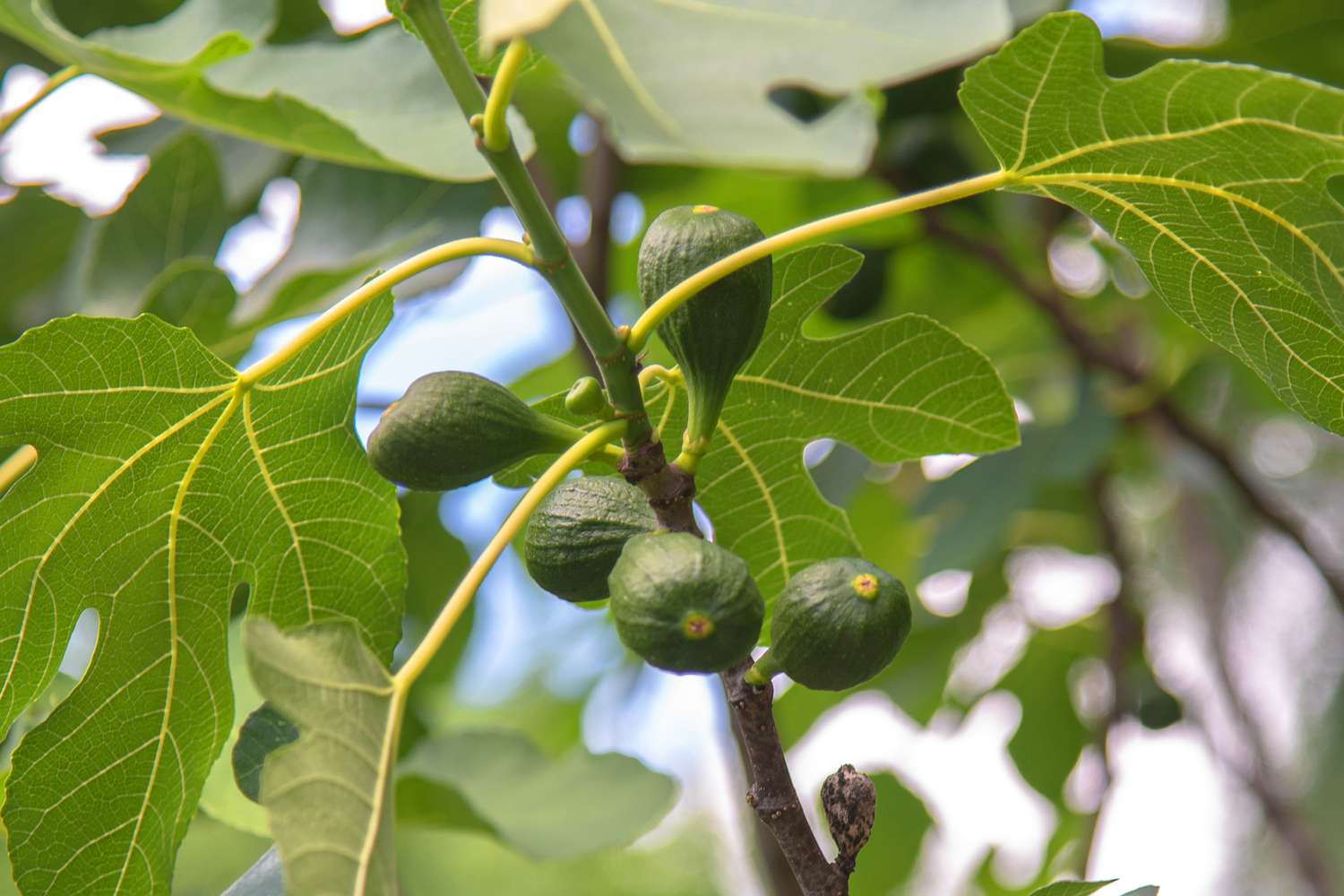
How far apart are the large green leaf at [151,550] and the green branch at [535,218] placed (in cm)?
27

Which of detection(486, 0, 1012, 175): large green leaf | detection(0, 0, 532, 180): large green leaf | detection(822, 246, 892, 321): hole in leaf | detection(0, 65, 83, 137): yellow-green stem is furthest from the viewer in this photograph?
detection(822, 246, 892, 321): hole in leaf

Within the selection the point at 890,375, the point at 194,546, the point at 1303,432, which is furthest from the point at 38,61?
the point at 1303,432

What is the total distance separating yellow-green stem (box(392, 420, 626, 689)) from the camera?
3.50 ft

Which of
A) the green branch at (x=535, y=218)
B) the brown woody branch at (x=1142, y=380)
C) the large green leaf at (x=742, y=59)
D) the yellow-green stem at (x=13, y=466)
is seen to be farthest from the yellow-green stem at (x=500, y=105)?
the brown woody branch at (x=1142, y=380)

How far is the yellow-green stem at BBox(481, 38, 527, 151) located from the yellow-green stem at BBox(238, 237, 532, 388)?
10 centimetres

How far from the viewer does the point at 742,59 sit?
93cm

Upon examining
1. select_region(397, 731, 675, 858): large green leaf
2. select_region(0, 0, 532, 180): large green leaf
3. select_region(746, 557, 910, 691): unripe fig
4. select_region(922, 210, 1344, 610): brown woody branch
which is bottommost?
select_region(922, 210, 1344, 610): brown woody branch

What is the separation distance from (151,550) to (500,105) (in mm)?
605

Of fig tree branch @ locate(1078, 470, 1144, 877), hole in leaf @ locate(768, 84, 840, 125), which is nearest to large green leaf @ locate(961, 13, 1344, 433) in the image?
hole in leaf @ locate(768, 84, 840, 125)

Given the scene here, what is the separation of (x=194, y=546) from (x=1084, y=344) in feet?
7.05

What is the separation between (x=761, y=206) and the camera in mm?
2838

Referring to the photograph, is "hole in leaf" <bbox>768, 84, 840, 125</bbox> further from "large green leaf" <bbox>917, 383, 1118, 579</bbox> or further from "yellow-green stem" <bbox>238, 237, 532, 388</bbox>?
"yellow-green stem" <bbox>238, 237, 532, 388</bbox>

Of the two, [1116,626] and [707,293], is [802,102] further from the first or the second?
[707,293]

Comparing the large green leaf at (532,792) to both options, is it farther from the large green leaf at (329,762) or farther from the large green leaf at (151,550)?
the large green leaf at (329,762)
